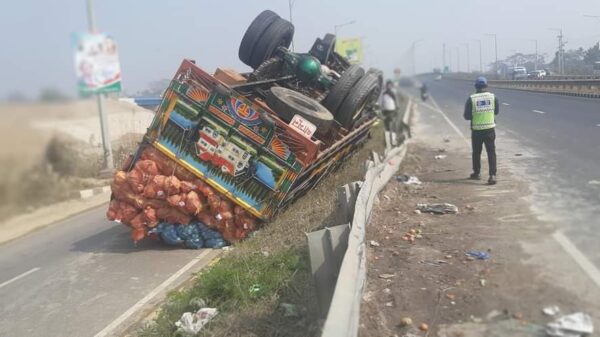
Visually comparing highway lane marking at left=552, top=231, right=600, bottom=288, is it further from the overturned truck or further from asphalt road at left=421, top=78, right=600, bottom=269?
the overturned truck

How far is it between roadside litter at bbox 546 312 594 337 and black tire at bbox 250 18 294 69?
856 centimetres

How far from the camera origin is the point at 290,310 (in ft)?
15.7

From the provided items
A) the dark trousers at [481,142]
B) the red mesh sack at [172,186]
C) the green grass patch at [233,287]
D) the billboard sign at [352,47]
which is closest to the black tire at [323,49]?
the dark trousers at [481,142]

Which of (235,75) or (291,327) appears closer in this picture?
(291,327)

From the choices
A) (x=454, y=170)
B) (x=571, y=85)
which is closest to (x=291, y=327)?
(x=454, y=170)

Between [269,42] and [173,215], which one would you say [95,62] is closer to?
[173,215]

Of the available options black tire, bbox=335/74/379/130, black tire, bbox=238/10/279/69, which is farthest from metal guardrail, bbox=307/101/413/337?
black tire, bbox=238/10/279/69

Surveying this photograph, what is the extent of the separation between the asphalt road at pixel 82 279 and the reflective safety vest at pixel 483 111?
15.4ft

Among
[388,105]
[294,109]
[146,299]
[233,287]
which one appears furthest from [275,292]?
[388,105]

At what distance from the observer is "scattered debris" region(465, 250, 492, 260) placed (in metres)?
5.34

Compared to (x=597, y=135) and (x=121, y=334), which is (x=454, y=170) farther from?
(x=121, y=334)

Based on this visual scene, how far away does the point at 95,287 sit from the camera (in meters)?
6.91

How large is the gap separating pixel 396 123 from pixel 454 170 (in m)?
6.05

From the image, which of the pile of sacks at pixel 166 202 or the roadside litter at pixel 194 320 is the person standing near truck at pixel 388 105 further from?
the roadside litter at pixel 194 320
